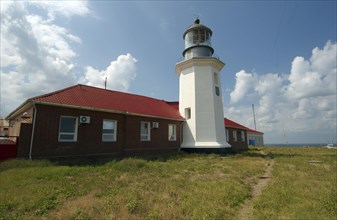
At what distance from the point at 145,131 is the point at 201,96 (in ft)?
21.7

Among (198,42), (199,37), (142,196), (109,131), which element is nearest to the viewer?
(142,196)

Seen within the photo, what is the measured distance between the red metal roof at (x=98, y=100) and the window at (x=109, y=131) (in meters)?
0.99

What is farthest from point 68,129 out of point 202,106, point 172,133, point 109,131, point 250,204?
point 202,106

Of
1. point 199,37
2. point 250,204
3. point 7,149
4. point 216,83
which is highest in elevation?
point 199,37

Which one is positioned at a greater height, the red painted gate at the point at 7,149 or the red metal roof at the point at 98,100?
the red metal roof at the point at 98,100

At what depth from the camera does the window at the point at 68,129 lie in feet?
39.7

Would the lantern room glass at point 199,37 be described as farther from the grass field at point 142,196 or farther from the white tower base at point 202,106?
the grass field at point 142,196

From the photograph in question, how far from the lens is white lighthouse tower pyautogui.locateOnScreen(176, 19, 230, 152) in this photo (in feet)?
63.1

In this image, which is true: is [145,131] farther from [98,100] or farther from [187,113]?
[187,113]

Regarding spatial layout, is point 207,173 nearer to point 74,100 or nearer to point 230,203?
point 230,203

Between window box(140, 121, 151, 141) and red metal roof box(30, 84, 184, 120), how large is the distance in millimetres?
954

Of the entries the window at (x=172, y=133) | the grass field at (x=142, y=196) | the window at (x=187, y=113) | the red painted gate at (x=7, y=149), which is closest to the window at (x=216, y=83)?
the window at (x=187, y=113)

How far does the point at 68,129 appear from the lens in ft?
40.7

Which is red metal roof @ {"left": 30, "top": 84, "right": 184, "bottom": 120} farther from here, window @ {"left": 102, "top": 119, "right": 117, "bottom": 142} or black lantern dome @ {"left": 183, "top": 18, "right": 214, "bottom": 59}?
black lantern dome @ {"left": 183, "top": 18, "right": 214, "bottom": 59}
